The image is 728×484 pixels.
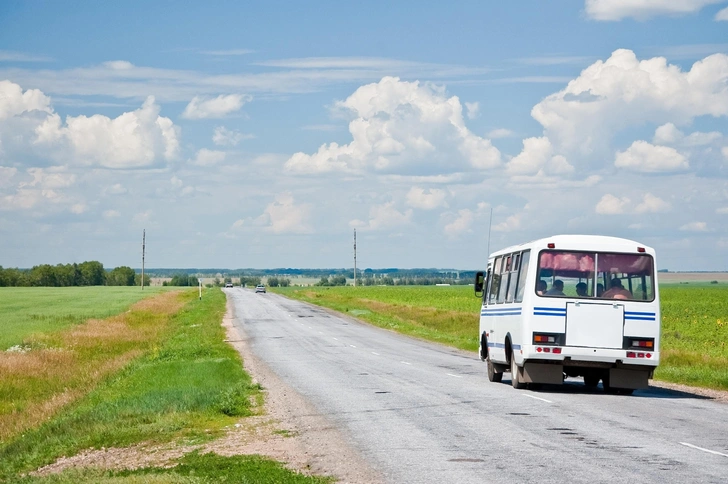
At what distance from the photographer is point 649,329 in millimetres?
19625

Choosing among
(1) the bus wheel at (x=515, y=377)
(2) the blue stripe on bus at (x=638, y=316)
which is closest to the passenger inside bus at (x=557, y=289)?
(2) the blue stripe on bus at (x=638, y=316)

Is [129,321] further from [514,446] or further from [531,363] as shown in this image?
[514,446]

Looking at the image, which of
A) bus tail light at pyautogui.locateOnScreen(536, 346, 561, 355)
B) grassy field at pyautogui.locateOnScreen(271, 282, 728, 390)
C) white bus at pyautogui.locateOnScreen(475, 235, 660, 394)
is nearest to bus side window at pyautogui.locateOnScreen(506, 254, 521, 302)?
white bus at pyautogui.locateOnScreen(475, 235, 660, 394)

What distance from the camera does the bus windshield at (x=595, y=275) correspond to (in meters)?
19.9

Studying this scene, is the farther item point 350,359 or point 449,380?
point 350,359

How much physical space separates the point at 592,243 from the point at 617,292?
1.20 meters

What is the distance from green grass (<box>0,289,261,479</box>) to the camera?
15117 millimetres

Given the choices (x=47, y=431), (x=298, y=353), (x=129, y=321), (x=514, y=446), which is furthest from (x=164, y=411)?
(x=129, y=321)

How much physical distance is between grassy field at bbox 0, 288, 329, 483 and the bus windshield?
21.4 ft

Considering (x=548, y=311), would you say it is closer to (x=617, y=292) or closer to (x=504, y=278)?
(x=617, y=292)

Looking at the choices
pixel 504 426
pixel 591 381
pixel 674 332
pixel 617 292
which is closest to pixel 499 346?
pixel 591 381

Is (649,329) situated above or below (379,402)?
above

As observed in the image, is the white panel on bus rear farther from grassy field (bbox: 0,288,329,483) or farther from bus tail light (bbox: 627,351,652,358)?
grassy field (bbox: 0,288,329,483)

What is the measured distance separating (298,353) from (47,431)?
17.8 m
